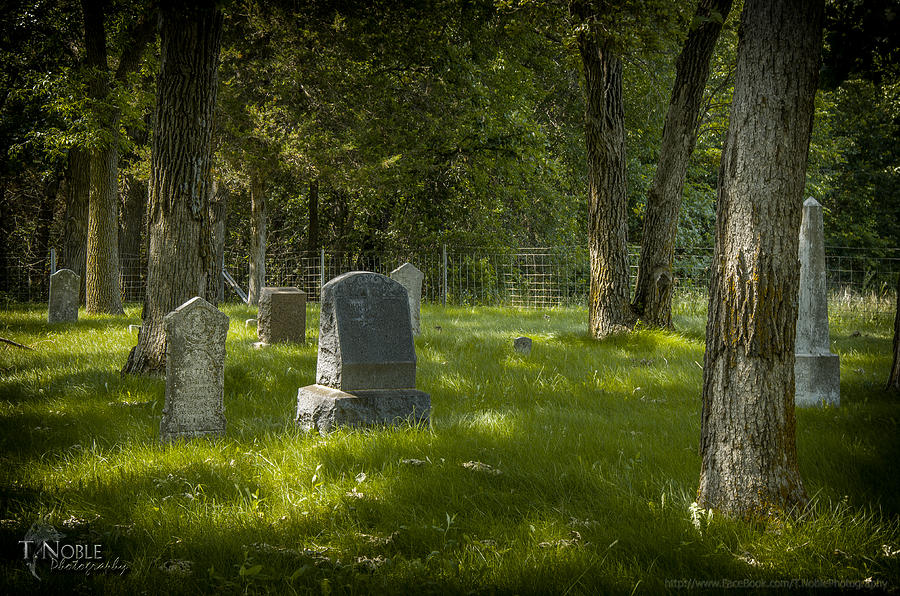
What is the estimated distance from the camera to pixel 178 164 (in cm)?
751

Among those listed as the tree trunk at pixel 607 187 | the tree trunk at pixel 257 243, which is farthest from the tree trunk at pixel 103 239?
the tree trunk at pixel 607 187

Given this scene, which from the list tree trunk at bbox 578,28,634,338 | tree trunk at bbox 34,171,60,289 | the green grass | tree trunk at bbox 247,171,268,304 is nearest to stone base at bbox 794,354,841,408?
the green grass

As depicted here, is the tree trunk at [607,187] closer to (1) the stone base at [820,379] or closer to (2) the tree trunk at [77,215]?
(1) the stone base at [820,379]

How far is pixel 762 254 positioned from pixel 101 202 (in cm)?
1525

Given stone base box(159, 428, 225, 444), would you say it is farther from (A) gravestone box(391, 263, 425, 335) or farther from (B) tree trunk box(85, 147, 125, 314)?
(B) tree trunk box(85, 147, 125, 314)

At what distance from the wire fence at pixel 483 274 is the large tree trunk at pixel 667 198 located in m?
7.45

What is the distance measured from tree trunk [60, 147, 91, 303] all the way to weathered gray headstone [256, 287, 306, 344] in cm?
987

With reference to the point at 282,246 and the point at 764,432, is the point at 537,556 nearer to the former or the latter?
the point at 764,432

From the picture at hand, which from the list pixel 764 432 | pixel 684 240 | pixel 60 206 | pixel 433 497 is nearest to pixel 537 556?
pixel 433 497

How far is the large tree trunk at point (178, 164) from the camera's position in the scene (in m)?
7.51

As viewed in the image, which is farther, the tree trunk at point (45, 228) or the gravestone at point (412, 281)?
the tree trunk at point (45, 228)

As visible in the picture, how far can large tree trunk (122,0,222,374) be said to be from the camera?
751 centimetres

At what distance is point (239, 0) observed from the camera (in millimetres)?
9570

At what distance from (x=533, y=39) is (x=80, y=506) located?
1382 centimetres
